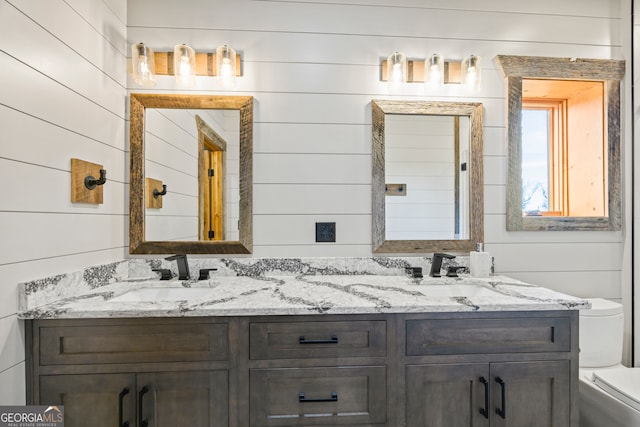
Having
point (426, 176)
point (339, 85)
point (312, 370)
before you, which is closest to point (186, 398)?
point (312, 370)

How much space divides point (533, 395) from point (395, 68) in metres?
1.55

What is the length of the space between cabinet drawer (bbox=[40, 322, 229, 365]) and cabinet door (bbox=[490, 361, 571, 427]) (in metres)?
1.03

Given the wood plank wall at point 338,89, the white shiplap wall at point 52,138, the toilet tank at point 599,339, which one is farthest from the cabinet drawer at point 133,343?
the toilet tank at point 599,339

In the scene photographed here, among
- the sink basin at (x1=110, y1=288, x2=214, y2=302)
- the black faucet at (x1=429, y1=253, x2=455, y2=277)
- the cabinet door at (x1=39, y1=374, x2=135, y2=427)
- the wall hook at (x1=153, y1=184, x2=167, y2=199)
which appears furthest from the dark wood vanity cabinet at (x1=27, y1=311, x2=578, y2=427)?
the wall hook at (x1=153, y1=184, x2=167, y2=199)

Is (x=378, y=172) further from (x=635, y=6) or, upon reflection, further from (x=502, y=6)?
(x=635, y=6)

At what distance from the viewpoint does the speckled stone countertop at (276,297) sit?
3.80 ft

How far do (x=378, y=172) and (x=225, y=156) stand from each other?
2.63 ft

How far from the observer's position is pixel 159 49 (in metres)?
1.74

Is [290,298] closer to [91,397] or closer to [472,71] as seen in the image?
[91,397]

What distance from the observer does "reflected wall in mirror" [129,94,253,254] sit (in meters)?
1.73

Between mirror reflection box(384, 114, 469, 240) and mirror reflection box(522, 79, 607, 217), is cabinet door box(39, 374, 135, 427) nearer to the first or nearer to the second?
mirror reflection box(384, 114, 469, 240)

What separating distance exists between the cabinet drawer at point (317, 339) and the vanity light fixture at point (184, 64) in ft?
4.02

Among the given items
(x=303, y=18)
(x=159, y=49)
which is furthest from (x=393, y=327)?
(x=159, y=49)

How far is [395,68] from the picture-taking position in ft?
5.70
